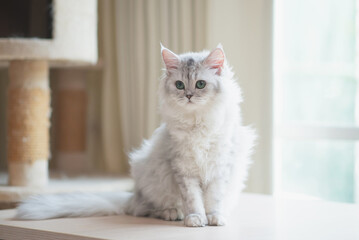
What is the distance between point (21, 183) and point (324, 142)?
1432 millimetres

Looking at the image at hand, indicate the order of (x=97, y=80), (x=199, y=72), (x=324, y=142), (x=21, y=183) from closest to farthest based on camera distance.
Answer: (x=199, y=72) < (x=21, y=183) < (x=324, y=142) < (x=97, y=80)

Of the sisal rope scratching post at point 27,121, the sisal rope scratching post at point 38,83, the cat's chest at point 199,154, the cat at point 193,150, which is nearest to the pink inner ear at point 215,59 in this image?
the cat at point 193,150

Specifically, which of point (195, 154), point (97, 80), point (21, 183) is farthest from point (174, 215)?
point (97, 80)

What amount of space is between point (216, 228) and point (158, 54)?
143 centimetres

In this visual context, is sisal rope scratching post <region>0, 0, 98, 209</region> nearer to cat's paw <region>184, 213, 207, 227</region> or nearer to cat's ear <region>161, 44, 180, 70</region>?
cat's ear <region>161, 44, 180, 70</region>

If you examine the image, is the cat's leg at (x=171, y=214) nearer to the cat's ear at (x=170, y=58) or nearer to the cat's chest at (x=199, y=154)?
the cat's chest at (x=199, y=154)

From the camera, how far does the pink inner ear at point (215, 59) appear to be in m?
1.25

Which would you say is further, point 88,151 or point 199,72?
point 88,151

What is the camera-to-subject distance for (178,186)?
1307mm

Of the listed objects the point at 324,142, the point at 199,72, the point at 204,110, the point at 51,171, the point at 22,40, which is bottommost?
the point at 51,171

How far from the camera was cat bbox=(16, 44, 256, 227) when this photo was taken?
1.26m

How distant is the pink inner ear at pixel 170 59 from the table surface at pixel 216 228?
1.44 ft

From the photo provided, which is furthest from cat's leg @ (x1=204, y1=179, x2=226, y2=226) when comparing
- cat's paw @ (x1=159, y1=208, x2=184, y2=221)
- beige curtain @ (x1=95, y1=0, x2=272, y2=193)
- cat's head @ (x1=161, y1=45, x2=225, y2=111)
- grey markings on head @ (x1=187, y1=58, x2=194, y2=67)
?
beige curtain @ (x1=95, y1=0, x2=272, y2=193)

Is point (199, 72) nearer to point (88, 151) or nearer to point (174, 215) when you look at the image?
point (174, 215)
